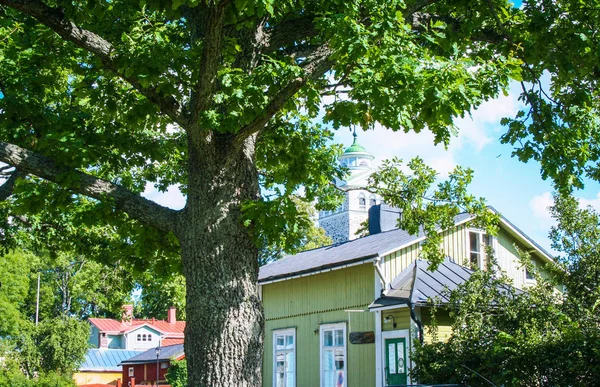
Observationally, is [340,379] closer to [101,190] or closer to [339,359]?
[339,359]

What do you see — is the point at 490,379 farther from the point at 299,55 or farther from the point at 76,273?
the point at 76,273

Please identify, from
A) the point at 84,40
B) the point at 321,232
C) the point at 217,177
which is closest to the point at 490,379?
the point at 217,177

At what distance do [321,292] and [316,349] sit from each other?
69.4 inches

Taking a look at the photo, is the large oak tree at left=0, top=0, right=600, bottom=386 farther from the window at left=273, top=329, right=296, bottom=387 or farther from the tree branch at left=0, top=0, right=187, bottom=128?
the window at left=273, top=329, right=296, bottom=387

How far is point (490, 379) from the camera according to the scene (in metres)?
14.6

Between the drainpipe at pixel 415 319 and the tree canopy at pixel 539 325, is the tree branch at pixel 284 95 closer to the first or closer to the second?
the tree canopy at pixel 539 325

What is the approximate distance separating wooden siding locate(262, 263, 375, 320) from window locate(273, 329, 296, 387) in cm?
65

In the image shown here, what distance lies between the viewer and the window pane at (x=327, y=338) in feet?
74.4

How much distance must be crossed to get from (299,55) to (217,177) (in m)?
2.08

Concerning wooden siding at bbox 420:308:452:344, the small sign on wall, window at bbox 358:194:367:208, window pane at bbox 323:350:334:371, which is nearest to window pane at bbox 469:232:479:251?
wooden siding at bbox 420:308:452:344

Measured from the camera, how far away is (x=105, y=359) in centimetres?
6144

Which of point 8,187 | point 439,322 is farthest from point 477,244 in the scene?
point 8,187

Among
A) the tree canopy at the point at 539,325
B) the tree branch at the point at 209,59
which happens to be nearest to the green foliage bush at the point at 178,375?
the tree canopy at the point at 539,325

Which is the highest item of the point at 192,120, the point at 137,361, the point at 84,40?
the point at 84,40
